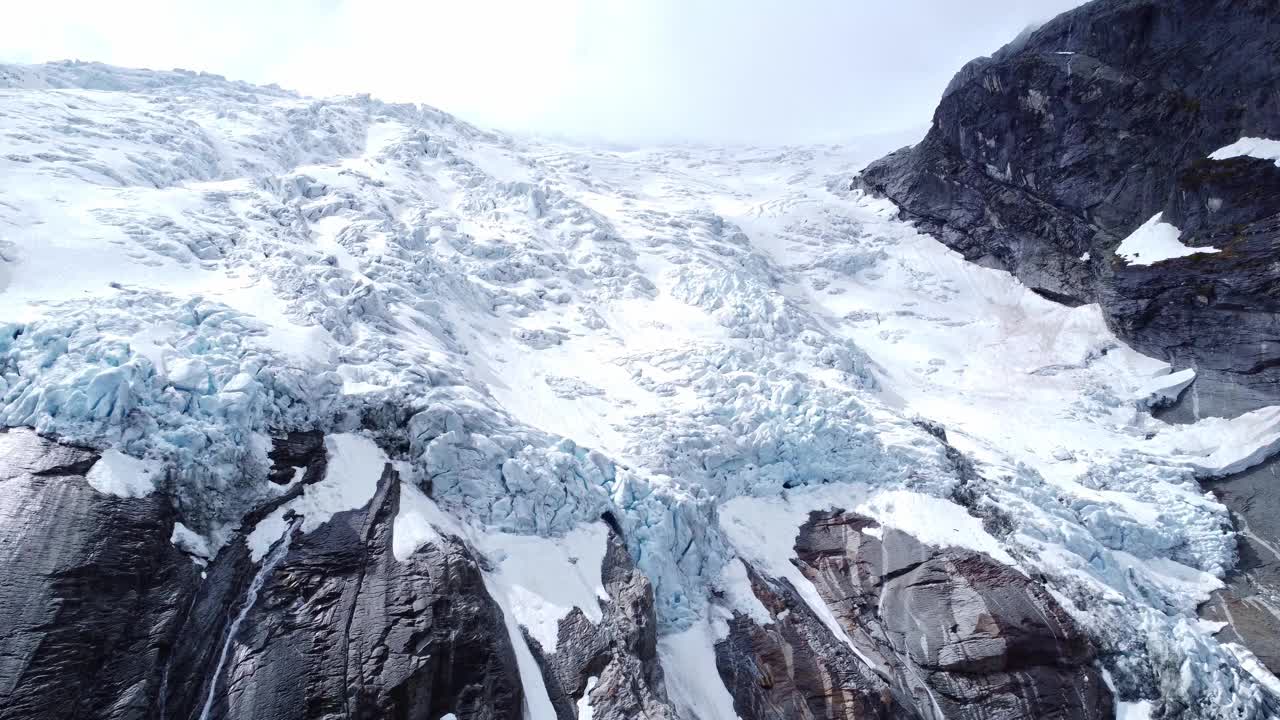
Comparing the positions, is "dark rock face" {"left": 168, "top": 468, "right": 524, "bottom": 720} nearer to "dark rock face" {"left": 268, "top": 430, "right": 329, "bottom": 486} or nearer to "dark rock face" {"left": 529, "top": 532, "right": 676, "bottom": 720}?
"dark rock face" {"left": 529, "top": 532, "right": 676, "bottom": 720}

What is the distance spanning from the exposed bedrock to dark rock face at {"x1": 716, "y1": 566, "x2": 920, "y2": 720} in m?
0.02

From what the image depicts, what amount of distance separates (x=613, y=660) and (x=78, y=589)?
30.9ft

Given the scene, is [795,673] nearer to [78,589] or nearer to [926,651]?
[926,651]

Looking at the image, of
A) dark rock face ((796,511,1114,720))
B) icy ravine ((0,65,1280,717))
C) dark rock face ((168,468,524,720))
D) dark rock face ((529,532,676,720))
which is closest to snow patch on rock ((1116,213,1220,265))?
icy ravine ((0,65,1280,717))

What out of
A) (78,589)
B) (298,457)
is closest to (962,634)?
(298,457)

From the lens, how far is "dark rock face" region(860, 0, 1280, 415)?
1140 inches

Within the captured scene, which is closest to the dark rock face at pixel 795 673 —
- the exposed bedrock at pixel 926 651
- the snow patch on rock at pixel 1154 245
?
the exposed bedrock at pixel 926 651

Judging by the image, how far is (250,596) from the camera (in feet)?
40.7

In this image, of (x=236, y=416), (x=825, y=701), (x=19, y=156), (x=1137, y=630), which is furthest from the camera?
(x=19, y=156)

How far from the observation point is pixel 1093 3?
4062cm

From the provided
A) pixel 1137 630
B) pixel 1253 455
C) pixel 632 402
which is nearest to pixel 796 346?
pixel 632 402

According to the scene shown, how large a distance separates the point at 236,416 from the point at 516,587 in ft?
23.1

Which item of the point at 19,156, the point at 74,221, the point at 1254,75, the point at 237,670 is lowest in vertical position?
the point at 237,670

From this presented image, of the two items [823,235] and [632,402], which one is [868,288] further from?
[632,402]
